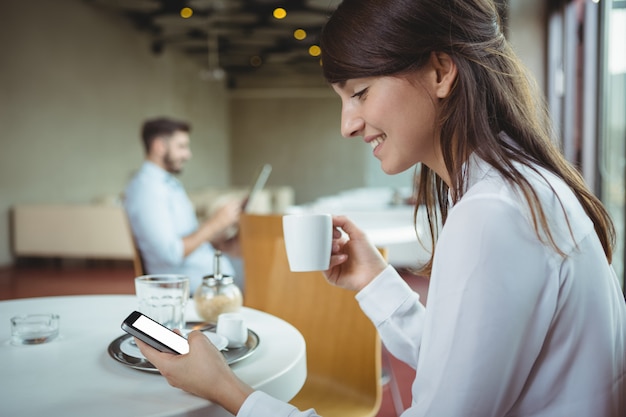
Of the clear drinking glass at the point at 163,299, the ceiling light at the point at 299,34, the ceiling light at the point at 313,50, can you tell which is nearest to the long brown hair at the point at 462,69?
the clear drinking glass at the point at 163,299

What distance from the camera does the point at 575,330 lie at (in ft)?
2.41

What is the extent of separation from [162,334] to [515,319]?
1.65 ft

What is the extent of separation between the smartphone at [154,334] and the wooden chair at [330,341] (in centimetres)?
74

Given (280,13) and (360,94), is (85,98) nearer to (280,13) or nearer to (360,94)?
(280,13)

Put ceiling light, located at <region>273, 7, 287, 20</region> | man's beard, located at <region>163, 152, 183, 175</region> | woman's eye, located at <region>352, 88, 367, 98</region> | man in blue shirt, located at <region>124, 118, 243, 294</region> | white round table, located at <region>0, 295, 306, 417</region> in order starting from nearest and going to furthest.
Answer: white round table, located at <region>0, 295, 306, 417</region>, woman's eye, located at <region>352, 88, 367, 98</region>, man in blue shirt, located at <region>124, 118, 243, 294</region>, man's beard, located at <region>163, 152, 183, 175</region>, ceiling light, located at <region>273, 7, 287, 20</region>

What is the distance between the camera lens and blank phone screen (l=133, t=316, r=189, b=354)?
2.82 ft

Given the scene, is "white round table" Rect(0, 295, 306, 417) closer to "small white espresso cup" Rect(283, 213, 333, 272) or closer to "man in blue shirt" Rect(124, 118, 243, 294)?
"small white espresso cup" Rect(283, 213, 333, 272)

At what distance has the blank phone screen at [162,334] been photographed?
86 centimetres

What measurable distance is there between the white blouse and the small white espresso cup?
33cm

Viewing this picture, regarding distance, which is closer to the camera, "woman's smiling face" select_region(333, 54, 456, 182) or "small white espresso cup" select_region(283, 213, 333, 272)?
"woman's smiling face" select_region(333, 54, 456, 182)

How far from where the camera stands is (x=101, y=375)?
0.90 meters

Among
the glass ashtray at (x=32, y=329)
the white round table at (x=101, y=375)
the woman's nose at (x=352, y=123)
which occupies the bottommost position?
the white round table at (x=101, y=375)

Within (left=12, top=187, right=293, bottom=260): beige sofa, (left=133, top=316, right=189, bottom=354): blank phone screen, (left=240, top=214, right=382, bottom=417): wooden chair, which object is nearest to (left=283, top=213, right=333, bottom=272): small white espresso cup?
(left=133, top=316, right=189, bottom=354): blank phone screen

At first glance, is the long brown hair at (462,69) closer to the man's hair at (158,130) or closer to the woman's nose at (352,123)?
the woman's nose at (352,123)
